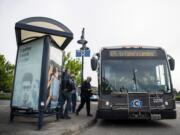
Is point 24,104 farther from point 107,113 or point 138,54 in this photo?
point 138,54

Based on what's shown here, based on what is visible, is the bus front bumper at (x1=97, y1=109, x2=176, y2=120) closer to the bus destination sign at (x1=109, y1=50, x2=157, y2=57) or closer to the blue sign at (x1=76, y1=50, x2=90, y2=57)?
the bus destination sign at (x1=109, y1=50, x2=157, y2=57)

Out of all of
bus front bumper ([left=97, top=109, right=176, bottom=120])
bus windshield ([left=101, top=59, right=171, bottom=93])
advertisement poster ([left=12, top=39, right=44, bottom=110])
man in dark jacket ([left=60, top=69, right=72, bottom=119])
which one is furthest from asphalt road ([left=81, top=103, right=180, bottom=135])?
advertisement poster ([left=12, top=39, right=44, bottom=110])

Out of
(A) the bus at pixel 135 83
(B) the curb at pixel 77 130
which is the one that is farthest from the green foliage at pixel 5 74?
(B) the curb at pixel 77 130

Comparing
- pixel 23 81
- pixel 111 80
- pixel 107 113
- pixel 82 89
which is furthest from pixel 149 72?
pixel 23 81

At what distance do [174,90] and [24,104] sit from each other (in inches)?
213

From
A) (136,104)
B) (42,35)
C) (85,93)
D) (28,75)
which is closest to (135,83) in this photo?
(136,104)

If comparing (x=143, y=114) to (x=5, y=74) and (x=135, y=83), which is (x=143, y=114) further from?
(x=5, y=74)

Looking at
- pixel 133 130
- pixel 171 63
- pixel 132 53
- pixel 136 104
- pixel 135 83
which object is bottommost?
pixel 133 130

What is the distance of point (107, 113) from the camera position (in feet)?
34.6

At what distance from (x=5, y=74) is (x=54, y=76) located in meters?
62.6

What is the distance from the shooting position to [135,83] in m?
10.8

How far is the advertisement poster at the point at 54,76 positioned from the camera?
905 cm

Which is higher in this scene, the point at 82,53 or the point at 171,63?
the point at 82,53

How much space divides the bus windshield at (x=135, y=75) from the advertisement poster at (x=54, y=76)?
1.82 metres
